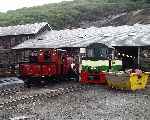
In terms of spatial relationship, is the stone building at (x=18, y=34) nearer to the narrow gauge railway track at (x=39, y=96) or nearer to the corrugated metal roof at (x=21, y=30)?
the corrugated metal roof at (x=21, y=30)

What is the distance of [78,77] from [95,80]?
2.14 metres

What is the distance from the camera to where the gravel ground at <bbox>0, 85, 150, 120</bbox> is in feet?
46.8

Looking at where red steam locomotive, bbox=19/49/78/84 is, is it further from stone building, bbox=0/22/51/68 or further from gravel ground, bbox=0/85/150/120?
stone building, bbox=0/22/51/68

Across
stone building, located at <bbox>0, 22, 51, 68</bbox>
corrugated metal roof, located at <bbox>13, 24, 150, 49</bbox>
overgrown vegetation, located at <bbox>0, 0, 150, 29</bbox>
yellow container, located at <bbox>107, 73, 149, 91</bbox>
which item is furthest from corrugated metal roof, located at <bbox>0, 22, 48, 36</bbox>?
overgrown vegetation, located at <bbox>0, 0, 150, 29</bbox>

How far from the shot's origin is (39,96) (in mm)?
19844

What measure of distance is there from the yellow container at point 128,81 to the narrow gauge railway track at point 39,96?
225cm

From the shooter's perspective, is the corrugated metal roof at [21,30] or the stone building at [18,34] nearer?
the stone building at [18,34]

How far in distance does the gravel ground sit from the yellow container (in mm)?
892

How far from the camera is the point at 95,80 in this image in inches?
1005

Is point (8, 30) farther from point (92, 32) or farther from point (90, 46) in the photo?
point (90, 46)

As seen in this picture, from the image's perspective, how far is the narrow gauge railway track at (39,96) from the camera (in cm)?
1733

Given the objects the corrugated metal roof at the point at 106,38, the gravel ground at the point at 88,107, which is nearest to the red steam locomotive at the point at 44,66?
the corrugated metal roof at the point at 106,38

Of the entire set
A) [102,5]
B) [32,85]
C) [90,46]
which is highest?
[102,5]

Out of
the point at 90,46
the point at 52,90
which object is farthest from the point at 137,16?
the point at 52,90
